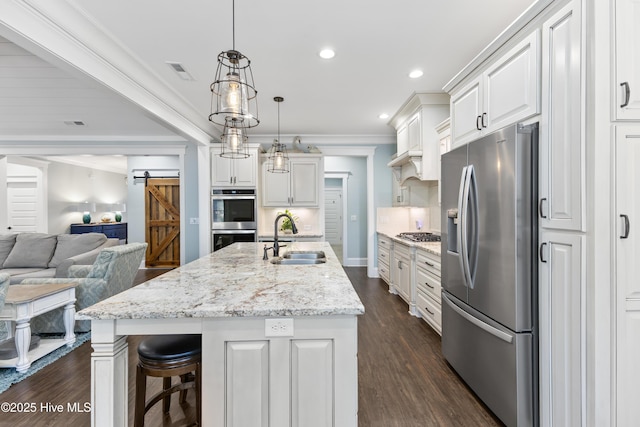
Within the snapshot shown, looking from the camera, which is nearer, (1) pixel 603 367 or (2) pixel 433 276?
(1) pixel 603 367

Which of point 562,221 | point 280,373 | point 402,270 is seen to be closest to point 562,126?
point 562,221

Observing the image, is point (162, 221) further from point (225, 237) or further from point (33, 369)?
point (33, 369)

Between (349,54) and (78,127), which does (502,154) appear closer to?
(349,54)

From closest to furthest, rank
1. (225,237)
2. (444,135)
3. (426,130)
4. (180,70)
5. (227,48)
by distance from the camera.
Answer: (227,48) → (180,70) → (444,135) → (426,130) → (225,237)

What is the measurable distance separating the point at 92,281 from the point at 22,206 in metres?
6.42

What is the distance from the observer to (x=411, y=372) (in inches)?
95.6

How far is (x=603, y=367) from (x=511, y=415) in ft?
1.98

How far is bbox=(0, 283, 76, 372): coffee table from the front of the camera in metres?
2.42

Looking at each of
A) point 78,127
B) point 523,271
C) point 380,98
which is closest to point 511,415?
point 523,271

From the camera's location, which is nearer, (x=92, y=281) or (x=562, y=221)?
(x=562, y=221)

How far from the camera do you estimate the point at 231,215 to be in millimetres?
5102

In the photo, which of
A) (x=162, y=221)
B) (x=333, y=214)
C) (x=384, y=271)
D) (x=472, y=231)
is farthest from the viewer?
(x=333, y=214)

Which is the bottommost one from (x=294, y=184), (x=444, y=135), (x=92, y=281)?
(x=92, y=281)

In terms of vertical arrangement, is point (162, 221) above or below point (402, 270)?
above
